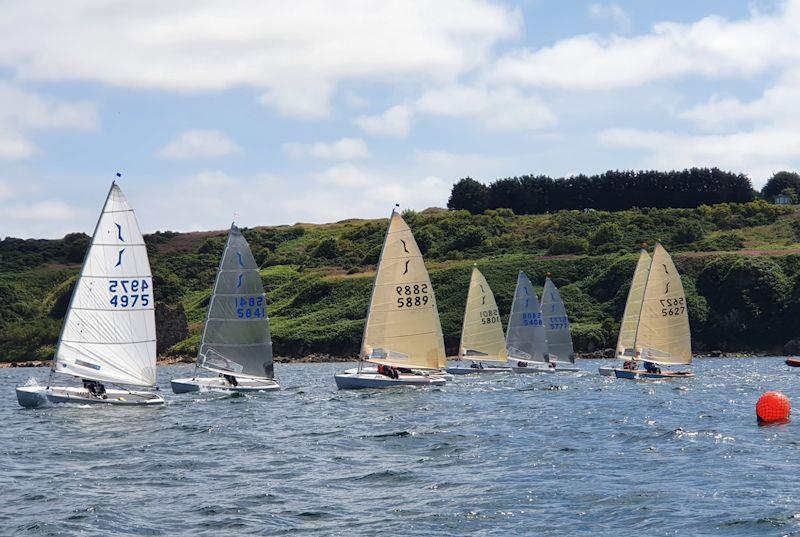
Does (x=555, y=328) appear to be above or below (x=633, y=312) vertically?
below

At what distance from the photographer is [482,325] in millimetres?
67625

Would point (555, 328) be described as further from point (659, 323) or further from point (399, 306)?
point (399, 306)

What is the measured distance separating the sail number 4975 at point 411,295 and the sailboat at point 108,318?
13.6 metres

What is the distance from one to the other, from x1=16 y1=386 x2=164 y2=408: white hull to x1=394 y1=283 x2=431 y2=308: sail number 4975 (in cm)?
1363

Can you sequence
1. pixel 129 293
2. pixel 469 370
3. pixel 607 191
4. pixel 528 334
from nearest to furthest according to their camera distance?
pixel 129 293 → pixel 469 370 → pixel 528 334 → pixel 607 191

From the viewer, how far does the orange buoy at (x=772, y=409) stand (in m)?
36.3

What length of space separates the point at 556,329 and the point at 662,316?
16204mm

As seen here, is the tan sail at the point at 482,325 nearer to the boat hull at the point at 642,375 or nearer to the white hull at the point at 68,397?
the boat hull at the point at 642,375

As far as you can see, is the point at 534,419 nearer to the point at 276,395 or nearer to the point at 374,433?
the point at 374,433

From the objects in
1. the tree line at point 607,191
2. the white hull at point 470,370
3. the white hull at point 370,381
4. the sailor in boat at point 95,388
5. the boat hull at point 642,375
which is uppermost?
the tree line at point 607,191

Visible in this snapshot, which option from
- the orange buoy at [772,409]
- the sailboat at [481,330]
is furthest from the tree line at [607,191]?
the orange buoy at [772,409]

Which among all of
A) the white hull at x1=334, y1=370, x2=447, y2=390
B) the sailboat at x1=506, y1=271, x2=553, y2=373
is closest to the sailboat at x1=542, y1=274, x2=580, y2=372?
the sailboat at x1=506, y1=271, x2=553, y2=373

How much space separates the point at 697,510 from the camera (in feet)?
73.0

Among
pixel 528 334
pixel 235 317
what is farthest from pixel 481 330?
pixel 235 317
